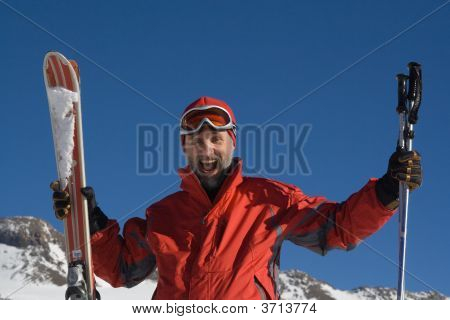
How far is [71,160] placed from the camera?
7.05 meters

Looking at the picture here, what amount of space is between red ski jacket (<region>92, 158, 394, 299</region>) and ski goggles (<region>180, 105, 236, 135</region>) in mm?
356

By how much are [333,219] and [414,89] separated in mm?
1213

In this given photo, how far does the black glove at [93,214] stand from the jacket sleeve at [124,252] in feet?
0.16

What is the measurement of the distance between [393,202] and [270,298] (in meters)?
1.09

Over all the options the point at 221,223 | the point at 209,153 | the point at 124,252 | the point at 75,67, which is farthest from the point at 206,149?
the point at 75,67

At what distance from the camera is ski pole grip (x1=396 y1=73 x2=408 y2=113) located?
6.26 metres

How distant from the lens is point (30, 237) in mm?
80875
